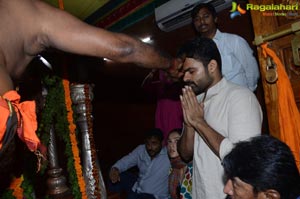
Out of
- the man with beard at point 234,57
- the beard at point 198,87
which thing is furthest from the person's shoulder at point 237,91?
the man with beard at point 234,57

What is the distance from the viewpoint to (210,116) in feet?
5.98

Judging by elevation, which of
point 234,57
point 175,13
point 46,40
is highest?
point 175,13

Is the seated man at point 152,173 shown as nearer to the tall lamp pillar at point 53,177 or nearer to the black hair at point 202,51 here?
the tall lamp pillar at point 53,177

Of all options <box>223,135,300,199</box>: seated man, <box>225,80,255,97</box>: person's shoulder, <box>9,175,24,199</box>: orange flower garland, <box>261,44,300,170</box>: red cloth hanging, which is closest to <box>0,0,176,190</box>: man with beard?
<box>225,80,255,97</box>: person's shoulder

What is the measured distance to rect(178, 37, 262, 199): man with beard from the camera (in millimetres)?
1619

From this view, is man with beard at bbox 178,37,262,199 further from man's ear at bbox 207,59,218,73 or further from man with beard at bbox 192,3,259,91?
man with beard at bbox 192,3,259,91

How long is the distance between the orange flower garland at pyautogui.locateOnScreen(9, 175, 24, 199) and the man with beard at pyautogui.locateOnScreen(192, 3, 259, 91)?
7.07 ft

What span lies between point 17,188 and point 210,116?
1.64 meters

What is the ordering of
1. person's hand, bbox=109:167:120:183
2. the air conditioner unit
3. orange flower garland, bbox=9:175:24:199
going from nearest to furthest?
orange flower garland, bbox=9:175:24:199 < the air conditioner unit < person's hand, bbox=109:167:120:183

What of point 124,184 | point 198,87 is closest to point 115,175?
point 124,184

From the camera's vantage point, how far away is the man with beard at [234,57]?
2953 millimetres

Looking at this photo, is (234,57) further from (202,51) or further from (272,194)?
(272,194)

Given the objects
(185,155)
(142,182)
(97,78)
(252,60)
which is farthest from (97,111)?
(185,155)

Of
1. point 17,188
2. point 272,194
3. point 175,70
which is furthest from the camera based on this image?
point 17,188
